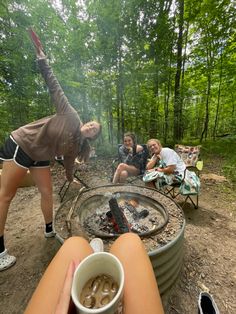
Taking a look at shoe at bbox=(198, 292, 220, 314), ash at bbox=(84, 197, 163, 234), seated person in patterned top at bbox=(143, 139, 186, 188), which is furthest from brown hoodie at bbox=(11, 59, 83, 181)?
seated person in patterned top at bbox=(143, 139, 186, 188)

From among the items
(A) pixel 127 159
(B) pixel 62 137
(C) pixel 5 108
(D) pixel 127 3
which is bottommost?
(A) pixel 127 159

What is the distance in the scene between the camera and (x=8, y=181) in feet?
5.73

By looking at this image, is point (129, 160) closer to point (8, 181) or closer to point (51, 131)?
point (51, 131)

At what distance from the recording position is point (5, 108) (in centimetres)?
553

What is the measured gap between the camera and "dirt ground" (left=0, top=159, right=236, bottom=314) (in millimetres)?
1655

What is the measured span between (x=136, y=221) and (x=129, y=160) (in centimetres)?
175

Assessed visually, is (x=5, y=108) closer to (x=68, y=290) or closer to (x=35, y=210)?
(x=35, y=210)

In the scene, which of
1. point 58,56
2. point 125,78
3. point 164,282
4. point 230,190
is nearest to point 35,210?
point 164,282

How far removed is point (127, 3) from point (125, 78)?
2.09 metres

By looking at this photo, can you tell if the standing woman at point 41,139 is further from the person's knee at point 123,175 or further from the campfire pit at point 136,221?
the person's knee at point 123,175

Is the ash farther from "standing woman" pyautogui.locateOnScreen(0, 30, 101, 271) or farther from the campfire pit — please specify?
"standing woman" pyautogui.locateOnScreen(0, 30, 101, 271)

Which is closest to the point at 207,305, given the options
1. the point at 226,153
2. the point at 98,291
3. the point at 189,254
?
the point at 98,291

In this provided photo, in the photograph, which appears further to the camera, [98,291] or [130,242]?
[130,242]

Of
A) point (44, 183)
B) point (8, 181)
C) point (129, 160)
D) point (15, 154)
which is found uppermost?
point (15, 154)
